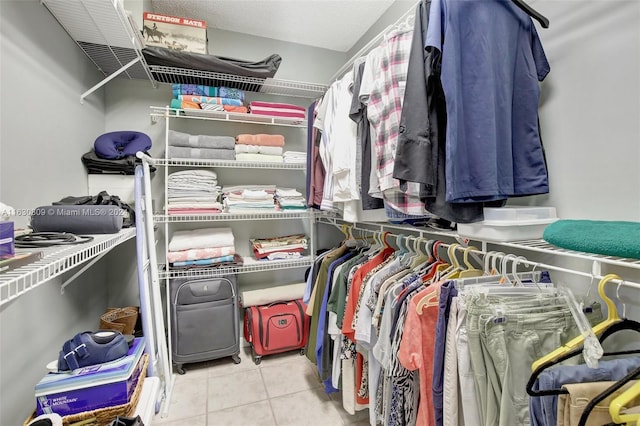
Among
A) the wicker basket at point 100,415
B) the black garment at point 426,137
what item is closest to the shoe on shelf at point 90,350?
the wicker basket at point 100,415

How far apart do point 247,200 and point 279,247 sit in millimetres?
416

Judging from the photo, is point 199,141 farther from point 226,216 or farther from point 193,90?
point 226,216

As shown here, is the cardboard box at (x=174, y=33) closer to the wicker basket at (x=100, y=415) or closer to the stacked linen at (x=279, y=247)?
the stacked linen at (x=279, y=247)

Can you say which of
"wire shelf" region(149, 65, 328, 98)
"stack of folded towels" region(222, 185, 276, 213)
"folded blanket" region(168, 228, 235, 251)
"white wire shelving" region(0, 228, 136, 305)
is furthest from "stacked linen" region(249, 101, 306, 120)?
"white wire shelving" region(0, 228, 136, 305)

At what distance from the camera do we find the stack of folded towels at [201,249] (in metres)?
1.94

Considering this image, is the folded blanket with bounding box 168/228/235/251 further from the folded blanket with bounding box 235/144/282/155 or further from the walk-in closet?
the folded blanket with bounding box 235/144/282/155

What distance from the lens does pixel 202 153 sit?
1.98 m

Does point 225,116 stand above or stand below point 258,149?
above

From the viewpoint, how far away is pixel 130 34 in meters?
1.50

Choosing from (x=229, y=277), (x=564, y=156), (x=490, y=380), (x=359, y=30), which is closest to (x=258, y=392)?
(x=229, y=277)

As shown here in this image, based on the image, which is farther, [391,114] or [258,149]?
[258,149]

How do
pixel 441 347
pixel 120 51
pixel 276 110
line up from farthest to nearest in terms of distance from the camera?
pixel 276 110
pixel 120 51
pixel 441 347

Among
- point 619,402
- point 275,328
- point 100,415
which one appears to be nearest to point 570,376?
point 619,402

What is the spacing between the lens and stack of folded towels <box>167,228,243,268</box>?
6.36ft
